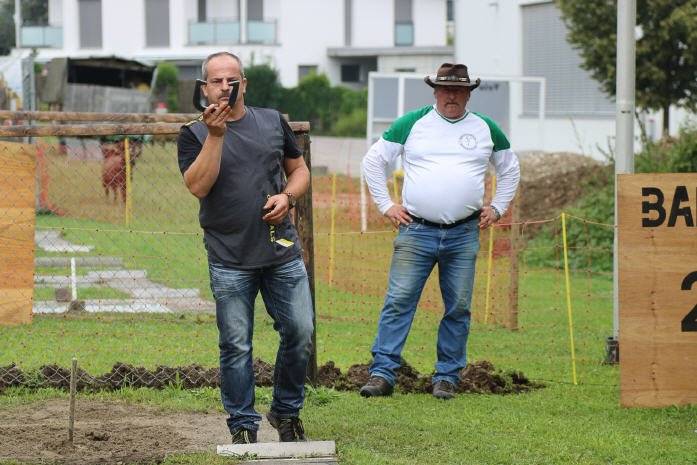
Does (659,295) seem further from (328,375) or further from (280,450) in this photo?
(280,450)

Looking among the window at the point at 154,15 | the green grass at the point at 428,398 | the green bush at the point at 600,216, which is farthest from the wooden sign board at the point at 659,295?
the window at the point at 154,15

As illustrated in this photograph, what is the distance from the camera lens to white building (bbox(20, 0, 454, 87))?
56625mm

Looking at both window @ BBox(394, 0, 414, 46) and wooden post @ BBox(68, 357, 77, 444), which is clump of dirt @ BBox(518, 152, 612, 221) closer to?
wooden post @ BBox(68, 357, 77, 444)

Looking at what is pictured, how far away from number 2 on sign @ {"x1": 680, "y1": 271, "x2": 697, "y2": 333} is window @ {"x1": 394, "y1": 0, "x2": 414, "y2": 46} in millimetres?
51675

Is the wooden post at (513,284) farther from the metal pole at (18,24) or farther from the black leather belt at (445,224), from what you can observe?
the metal pole at (18,24)

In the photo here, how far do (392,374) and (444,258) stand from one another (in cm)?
79

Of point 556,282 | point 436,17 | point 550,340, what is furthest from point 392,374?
point 436,17

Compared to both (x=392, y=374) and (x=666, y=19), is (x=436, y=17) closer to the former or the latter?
(x=666, y=19)

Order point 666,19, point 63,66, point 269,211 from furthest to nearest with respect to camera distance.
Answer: point 63,66 → point 666,19 → point 269,211

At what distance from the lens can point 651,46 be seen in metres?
21.9

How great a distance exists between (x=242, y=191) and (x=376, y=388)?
7.57 ft

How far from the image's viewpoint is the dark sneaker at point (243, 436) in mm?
6746

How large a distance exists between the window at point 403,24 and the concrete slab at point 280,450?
175 feet

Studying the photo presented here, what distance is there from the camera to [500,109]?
24594 mm
